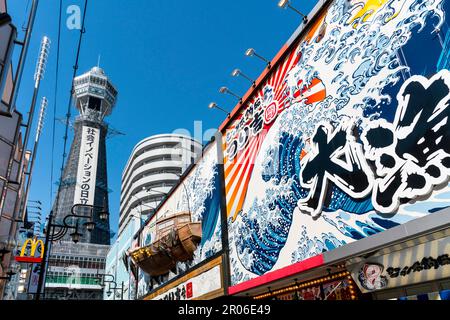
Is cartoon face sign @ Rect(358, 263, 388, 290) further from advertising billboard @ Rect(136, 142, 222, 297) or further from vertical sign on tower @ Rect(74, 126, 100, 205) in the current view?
vertical sign on tower @ Rect(74, 126, 100, 205)

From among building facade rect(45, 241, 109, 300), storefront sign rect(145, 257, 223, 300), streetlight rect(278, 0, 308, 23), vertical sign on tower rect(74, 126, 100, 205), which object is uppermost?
vertical sign on tower rect(74, 126, 100, 205)

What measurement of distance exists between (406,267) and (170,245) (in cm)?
1383

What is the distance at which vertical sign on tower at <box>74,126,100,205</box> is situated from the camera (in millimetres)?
63375

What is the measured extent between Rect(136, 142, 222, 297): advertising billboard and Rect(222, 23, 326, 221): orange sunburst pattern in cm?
126

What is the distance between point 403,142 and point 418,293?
3297 millimetres

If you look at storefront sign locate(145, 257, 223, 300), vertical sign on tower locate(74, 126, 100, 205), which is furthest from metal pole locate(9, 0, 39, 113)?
vertical sign on tower locate(74, 126, 100, 205)

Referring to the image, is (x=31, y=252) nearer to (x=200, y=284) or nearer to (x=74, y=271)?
(x=200, y=284)

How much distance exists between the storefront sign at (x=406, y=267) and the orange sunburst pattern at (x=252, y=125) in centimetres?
499

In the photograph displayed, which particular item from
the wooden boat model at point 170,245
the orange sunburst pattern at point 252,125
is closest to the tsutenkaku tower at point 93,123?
the wooden boat model at point 170,245

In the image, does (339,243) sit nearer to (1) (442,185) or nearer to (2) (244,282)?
(1) (442,185)

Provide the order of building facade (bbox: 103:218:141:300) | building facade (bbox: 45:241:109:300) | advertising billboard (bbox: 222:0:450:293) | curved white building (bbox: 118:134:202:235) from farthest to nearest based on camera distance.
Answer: building facade (bbox: 45:241:109:300)
curved white building (bbox: 118:134:202:235)
building facade (bbox: 103:218:141:300)
advertising billboard (bbox: 222:0:450:293)

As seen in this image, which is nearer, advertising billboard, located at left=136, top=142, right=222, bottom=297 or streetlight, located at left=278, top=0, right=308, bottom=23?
streetlight, located at left=278, top=0, right=308, bottom=23
